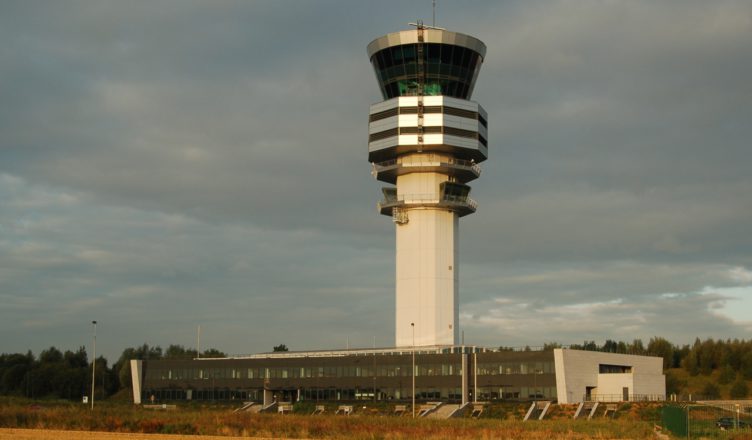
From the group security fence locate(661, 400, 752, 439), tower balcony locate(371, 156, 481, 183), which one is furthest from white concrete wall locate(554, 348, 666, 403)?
security fence locate(661, 400, 752, 439)

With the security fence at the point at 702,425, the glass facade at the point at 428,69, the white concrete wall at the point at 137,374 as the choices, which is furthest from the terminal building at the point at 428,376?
the glass facade at the point at 428,69

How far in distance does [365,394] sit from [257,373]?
49.8ft

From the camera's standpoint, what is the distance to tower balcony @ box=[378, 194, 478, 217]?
342ft

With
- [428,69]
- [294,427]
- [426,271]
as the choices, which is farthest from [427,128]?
[294,427]

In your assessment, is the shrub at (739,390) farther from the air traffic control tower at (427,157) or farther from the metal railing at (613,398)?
the air traffic control tower at (427,157)

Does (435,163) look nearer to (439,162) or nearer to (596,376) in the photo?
(439,162)

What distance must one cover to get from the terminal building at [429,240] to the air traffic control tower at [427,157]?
112 millimetres

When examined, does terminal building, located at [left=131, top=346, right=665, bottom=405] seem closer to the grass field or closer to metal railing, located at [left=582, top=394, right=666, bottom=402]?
metal railing, located at [left=582, top=394, right=666, bottom=402]

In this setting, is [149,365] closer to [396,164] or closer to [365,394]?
[365,394]

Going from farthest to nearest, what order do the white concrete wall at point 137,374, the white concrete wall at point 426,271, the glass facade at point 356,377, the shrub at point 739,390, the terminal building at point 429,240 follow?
1. the shrub at point 739,390
2. the white concrete wall at point 137,374
3. the white concrete wall at point 426,271
4. the terminal building at point 429,240
5. the glass facade at point 356,377

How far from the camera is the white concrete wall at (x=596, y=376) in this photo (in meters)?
95.2

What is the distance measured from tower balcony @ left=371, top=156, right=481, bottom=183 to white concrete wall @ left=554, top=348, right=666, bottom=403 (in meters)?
22.9

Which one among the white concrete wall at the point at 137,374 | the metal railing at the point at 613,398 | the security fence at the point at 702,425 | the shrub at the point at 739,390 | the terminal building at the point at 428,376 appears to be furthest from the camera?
the shrub at the point at 739,390

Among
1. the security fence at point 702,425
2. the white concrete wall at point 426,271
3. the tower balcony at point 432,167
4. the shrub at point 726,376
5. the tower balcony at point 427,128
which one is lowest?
the shrub at point 726,376
